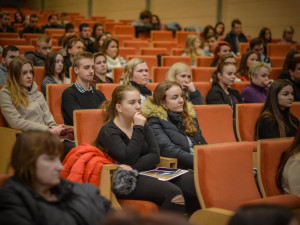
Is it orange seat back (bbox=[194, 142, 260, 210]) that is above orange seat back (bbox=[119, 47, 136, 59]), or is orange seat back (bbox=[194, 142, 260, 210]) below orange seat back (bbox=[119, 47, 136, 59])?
below

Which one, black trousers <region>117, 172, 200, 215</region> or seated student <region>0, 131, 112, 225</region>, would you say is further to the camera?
black trousers <region>117, 172, 200, 215</region>

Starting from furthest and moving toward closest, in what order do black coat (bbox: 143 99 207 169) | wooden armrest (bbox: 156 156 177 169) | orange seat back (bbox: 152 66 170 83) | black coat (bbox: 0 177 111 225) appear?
orange seat back (bbox: 152 66 170 83), black coat (bbox: 143 99 207 169), wooden armrest (bbox: 156 156 177 169), black coat (bbox: 0 177 111 225)

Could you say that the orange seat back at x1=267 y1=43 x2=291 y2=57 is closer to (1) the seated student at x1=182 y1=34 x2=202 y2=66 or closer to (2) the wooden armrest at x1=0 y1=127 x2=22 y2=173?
(1) the seated student at x1=182 y1=34 x2=202 y2=66

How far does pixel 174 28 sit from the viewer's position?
8.74 metres

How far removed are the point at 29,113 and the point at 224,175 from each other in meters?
1.58

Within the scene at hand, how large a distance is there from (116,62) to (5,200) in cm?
383

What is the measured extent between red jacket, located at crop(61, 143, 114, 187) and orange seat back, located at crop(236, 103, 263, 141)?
1.37 metres

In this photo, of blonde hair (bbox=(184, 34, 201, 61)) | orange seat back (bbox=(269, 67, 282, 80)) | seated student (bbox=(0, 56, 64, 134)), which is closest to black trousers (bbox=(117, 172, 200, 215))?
seated student (bbox=(0, 56, 64, 134))

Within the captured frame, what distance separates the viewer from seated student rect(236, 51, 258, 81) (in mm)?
4879

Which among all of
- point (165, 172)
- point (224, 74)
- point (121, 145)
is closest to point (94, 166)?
point (121, 145)

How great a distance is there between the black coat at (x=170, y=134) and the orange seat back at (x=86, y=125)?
327 millimetres

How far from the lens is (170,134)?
2805 mm

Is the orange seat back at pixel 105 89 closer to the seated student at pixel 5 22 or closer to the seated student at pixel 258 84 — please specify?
the seated student at pixel 258 84

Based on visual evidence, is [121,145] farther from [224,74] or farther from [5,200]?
[224,74]
